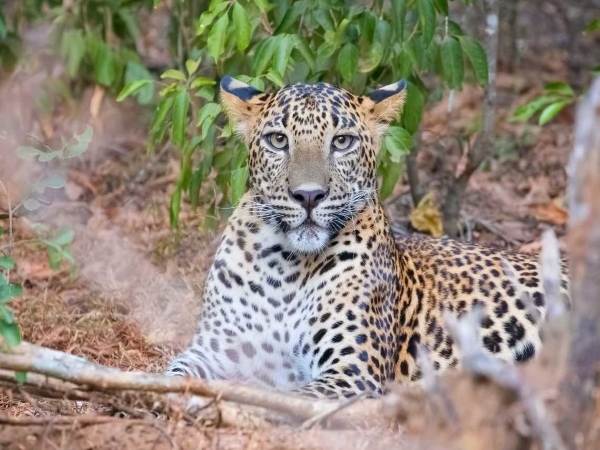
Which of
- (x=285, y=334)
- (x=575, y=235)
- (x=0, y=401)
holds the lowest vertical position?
(x=0, y=401)

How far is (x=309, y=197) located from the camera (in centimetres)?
675

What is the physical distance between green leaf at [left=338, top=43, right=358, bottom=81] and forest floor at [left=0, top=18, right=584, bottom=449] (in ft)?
7.90

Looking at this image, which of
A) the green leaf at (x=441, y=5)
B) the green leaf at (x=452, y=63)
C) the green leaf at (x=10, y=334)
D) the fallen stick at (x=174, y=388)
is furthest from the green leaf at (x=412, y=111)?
the green leaf at (x=10, y=334)

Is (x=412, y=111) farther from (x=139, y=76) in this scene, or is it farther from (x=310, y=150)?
(x=139, y=76)

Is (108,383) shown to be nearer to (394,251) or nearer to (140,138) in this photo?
(394,251)

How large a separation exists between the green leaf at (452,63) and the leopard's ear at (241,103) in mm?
1595

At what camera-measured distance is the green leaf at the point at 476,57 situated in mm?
8484

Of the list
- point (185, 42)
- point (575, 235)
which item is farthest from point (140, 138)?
point (575, 235)

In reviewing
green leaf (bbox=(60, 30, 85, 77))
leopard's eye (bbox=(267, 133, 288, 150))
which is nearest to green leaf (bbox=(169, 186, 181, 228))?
leopard's eye (bbox=(267, 133, 288, 150))

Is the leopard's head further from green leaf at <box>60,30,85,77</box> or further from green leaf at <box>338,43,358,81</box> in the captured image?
green leaf at <box>60,30,85,77</box>

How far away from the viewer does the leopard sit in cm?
693

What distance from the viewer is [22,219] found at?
34.6ft

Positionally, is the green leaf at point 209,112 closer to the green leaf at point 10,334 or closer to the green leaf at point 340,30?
the green leaf at point 340,30

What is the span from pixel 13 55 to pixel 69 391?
650 cm
